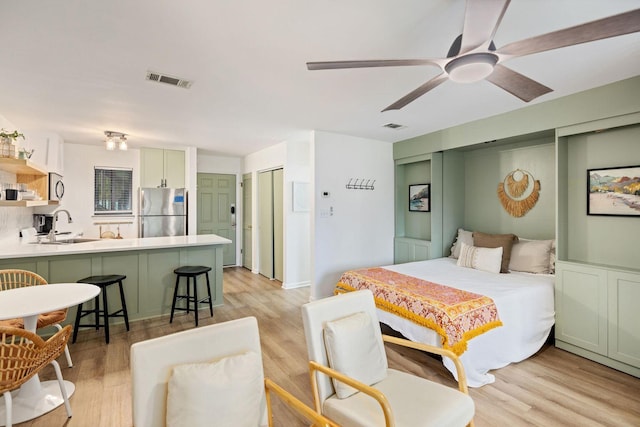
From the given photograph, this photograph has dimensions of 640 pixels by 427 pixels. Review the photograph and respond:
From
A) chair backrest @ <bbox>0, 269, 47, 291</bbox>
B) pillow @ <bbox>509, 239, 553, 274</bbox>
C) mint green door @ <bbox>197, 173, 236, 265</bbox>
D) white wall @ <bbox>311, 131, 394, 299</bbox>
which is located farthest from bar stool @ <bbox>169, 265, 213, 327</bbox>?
pillow @ <bbox>509, 239, 553, 274</bbox>

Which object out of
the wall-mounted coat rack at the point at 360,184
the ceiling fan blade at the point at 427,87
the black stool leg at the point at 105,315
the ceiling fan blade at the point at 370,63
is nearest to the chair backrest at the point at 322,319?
the ceiling fan blade at the point at 370,63

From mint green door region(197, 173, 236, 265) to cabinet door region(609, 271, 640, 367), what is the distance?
19.3ft

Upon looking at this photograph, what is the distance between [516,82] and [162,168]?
221 inches

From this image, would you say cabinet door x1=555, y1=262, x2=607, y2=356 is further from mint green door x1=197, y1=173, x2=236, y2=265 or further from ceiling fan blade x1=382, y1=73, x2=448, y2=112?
mint green door x1=197, y1=173, x2=236, y2=265

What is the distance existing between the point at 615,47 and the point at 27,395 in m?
4.69

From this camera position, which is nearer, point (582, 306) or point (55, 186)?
point (582, 306)

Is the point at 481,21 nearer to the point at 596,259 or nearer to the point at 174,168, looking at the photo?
the point at 596,259

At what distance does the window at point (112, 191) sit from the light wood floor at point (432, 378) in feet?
9.67

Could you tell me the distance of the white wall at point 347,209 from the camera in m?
4.57

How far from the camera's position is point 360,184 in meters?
4.95

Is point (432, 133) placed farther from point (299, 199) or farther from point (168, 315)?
point (168, 315)

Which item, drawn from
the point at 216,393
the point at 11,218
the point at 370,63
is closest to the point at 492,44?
the point at 370,63

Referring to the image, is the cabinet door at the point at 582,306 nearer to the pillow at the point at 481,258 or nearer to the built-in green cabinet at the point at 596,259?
the built-in green cabinet at the point at 596,259

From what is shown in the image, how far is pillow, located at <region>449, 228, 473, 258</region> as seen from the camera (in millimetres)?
4484
